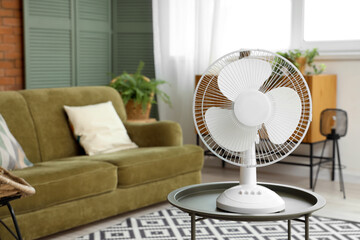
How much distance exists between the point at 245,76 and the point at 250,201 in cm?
44

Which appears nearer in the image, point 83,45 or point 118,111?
point 118,111

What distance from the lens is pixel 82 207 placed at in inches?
125

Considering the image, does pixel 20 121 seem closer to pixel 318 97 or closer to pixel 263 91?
pixel 263 91

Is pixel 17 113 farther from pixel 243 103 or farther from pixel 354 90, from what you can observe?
pixel 354 90

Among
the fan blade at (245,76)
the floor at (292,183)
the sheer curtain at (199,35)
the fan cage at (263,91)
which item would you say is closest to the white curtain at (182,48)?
the sheer curtain at (199,35)

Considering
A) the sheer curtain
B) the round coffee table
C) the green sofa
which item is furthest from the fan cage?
the green sofa

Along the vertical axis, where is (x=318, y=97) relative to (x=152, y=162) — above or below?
above

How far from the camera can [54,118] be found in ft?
12.1

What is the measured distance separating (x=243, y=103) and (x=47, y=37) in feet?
11.3

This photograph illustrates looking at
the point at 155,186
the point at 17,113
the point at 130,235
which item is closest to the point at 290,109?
the point at 130,235

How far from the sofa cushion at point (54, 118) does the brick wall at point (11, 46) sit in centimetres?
107

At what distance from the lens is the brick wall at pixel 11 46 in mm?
4688

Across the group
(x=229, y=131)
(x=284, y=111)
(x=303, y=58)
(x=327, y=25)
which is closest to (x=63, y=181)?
(x=229, y=131)

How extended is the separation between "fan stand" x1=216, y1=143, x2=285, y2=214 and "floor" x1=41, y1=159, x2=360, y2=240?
142 centimetres
